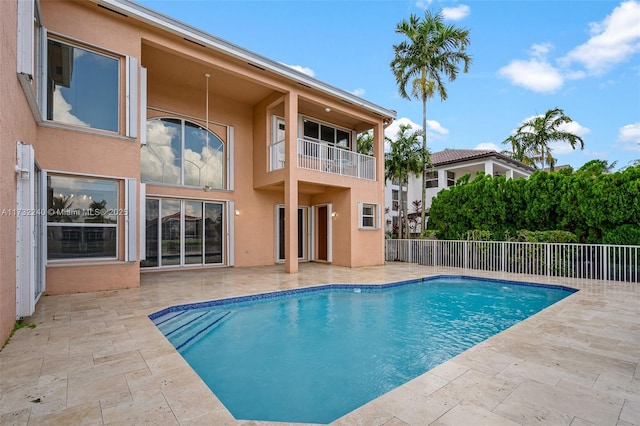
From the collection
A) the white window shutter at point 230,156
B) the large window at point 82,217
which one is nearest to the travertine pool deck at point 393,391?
the large window at point 82,217

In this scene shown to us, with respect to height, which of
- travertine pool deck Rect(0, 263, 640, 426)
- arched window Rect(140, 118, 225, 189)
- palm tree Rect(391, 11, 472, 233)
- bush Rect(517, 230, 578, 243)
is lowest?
travertine pool deck Rect(0, 263, 640, 426)

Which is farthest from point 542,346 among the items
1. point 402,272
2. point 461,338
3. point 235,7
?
point 235,7

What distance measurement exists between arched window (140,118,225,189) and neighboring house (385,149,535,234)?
37.2 feet

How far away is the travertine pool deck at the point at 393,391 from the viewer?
7.56ft

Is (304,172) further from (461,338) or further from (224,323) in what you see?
(461,338)

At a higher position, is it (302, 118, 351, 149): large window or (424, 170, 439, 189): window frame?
(302, 118, 351, 149): large window

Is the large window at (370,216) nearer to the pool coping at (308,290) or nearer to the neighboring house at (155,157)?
the neighboring house at (155,157)

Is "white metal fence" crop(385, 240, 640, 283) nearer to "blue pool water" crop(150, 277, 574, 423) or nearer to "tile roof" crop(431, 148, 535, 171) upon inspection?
"blue pool water" crop(150, 277, 574, 423)

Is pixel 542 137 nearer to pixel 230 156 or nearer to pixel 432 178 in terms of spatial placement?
pixel 432 178

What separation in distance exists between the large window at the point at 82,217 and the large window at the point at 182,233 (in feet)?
8.24

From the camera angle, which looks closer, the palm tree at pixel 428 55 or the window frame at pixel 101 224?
the window frame at pixel 101 224

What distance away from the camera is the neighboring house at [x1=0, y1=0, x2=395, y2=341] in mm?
4613

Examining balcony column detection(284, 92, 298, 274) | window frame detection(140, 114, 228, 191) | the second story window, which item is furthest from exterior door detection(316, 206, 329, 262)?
the second story window

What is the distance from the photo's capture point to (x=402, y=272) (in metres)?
10.2
